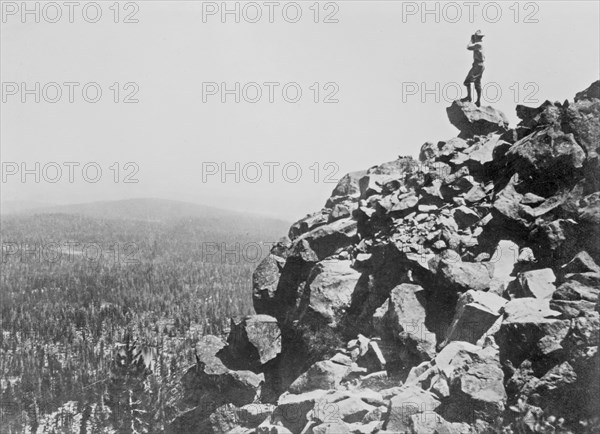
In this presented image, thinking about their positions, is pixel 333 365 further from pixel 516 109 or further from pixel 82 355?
pixel 82 355

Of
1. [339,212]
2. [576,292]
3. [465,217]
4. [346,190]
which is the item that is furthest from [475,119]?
[576,292]

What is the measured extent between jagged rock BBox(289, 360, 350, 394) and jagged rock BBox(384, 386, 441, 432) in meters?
3.90

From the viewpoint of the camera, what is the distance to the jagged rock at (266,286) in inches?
854

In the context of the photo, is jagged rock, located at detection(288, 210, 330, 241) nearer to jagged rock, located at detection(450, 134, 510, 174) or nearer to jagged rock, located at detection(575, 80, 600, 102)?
jagged rock, located at detection(450, 134, 510, 174)

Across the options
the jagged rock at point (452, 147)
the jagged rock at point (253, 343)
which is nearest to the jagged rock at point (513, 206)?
the jagged rock at point (452, 147)

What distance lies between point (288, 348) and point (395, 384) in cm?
616

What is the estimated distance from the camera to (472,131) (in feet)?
76.5

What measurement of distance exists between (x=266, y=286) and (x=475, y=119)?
13679mm

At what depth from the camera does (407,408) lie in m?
11.2

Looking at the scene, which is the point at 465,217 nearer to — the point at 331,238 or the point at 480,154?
the point at 480,154

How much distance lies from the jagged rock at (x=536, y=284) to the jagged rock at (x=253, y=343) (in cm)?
1018

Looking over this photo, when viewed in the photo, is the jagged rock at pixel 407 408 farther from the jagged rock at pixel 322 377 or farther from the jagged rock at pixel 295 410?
the jagged rock at pixel 322 377

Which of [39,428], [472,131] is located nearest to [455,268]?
[472,131]

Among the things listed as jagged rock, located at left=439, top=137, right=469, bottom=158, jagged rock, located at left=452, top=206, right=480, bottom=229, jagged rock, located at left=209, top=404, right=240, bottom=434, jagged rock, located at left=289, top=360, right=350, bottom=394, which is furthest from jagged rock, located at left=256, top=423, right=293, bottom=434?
jagged rock, located at left=439, top=137, right=469, bottom=158
